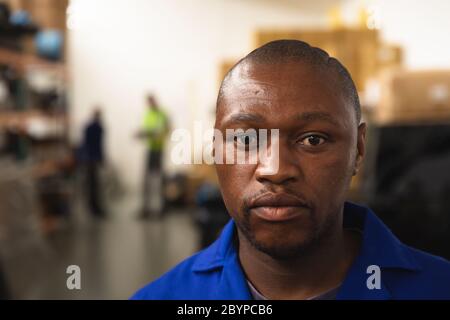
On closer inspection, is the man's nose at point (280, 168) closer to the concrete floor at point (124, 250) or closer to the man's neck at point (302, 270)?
the man's neck at point (302, 270)

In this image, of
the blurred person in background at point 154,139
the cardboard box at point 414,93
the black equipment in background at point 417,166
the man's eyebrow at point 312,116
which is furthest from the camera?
the black equipment in background at point 417,166

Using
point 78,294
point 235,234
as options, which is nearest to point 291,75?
point 235,234

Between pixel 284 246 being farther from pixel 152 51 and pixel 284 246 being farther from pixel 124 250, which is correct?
pixel 124 250

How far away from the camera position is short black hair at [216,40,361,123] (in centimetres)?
37

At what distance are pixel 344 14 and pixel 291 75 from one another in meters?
0.45

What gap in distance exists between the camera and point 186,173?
23.1 inches

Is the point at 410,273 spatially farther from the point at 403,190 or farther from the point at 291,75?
the point at 403,190

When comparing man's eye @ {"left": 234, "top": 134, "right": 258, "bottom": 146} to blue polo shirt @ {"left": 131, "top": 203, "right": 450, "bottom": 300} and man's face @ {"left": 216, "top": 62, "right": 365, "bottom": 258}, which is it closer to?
man's face @ {"left": 216, "top": 62, "right": 365, "bottom": 258}

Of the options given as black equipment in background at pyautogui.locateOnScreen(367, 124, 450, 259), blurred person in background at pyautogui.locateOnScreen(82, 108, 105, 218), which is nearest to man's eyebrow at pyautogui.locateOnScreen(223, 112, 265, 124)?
blurred person in background at pyautogui.locateOnScreen(82, 108, 105, 218)

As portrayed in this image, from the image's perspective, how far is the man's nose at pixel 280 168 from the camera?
1.19ft

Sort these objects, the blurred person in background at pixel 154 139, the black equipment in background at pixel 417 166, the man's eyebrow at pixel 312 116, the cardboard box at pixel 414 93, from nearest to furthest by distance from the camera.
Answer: the man's eyebrow at pixel 312 116
the blurred person in background at pixel 154 139
the cardboard box at pixel 414 93
the black equipment in background at pixel 417 166

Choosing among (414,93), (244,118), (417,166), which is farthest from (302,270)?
(417,166)

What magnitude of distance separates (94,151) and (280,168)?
285 millimetres

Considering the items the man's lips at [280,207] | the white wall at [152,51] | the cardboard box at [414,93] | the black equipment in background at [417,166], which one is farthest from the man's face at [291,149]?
the black equipment in background at [417,166]
